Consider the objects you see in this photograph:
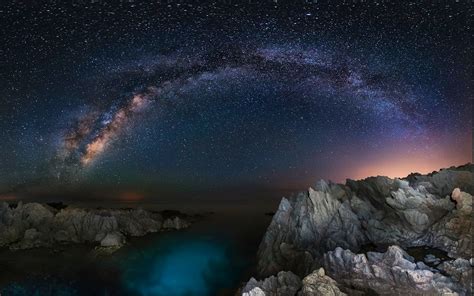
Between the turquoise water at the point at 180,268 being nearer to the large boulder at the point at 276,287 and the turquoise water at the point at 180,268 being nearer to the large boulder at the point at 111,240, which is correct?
the large boulder at the point at 111,240

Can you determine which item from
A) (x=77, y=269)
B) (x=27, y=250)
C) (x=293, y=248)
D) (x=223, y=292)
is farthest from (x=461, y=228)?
(x=27, y=250)

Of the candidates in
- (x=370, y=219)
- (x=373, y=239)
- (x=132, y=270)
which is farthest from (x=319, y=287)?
(x=132, y=270)

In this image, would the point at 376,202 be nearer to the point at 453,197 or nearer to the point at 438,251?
the point at 453,197

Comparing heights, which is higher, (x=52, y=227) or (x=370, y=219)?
(x=370, y=219)

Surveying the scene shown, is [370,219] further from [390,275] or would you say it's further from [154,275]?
[154,275]

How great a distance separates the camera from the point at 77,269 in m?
42.6

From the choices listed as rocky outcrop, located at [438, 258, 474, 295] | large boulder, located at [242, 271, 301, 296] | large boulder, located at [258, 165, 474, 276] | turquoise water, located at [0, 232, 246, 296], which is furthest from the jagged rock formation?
rocky outcrop, located at [438, 258, 474, 295]

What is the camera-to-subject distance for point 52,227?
59875 millimetres

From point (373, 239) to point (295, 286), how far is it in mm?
16241

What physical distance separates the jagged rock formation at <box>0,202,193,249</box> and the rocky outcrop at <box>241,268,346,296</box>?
49082mm

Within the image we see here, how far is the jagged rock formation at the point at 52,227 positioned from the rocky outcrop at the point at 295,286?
49082 millimetres

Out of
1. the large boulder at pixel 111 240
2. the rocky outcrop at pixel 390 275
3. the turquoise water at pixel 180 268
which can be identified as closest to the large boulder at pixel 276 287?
the rocky outcrop at pixel 390 275

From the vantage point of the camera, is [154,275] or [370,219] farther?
[154,275]

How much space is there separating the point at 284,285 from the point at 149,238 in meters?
59.7
